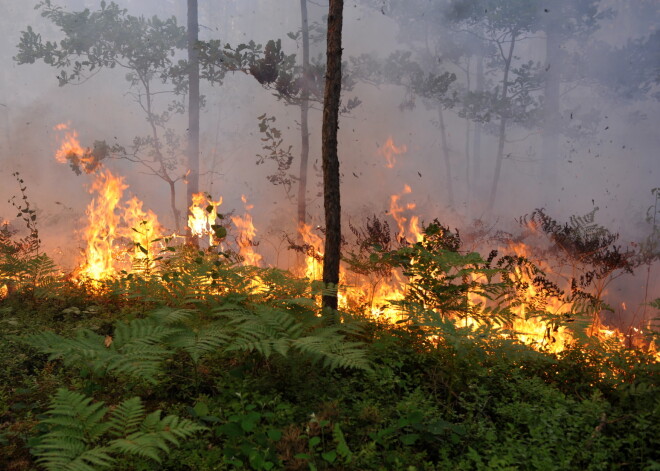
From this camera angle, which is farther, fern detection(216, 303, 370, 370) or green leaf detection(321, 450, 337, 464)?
fern detection(216, 303, 370, 370)

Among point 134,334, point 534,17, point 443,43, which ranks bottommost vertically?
point 134,334

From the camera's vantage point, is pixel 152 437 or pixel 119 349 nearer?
pixel 152 437

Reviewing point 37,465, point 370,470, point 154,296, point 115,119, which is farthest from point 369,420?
point 115,119

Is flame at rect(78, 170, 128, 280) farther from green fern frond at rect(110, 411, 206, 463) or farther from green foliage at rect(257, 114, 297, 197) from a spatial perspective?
green fern frond at rect(110, 411, 206, 463)

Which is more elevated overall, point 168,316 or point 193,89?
point 193,89

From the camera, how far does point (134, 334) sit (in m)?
2.79

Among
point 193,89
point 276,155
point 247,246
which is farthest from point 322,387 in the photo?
point 193,89

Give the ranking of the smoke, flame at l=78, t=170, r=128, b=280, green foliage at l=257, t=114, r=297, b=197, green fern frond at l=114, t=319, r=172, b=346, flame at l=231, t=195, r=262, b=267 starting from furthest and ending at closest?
the smoke → green foliage at l=257, t=114, r=297, b=197 → flame at l=231, t=195, r=262, b=267 → flame at l=78, t=170, r=128, b=280 → green fern frond at l=114, t=319, r=172, b=346

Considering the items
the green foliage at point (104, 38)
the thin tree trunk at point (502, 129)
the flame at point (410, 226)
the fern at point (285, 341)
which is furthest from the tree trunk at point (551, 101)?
the fern at point (285, 341)

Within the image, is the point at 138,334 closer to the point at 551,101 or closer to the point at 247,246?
the point at 247,246

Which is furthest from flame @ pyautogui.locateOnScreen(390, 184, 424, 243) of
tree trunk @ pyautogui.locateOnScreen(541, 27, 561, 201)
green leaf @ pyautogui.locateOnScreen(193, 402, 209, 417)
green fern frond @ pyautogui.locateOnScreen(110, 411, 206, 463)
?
tree trunk @ pyautogui.locateOnScreen(541, 27, 561, 201)

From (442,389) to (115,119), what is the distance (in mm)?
39484

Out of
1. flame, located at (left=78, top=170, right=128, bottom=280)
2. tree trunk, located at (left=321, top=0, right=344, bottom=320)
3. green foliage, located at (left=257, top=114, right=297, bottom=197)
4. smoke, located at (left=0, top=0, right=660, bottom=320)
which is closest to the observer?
tree trunk, located at (left=321, top=0, right=344, bottom=320)

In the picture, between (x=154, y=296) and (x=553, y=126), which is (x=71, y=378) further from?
(x=553, y=126)
